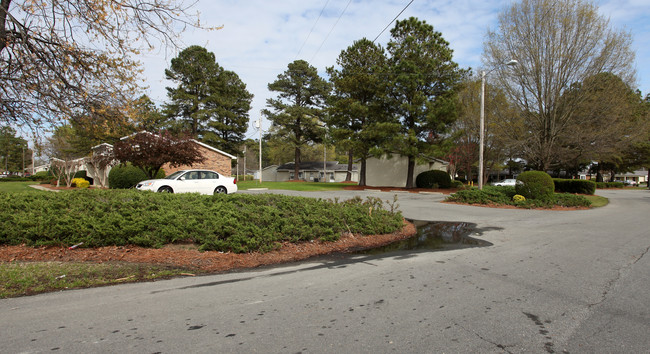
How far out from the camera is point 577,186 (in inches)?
969

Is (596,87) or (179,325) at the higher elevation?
(596,87)

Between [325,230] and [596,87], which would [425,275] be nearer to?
[325,230]

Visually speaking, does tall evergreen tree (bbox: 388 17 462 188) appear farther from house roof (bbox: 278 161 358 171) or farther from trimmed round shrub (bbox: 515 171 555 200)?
house roof (bbox: 278 161 358 171)

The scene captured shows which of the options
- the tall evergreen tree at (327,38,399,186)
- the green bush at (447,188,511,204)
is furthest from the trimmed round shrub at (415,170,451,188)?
the green bush at (447,188,511,204)

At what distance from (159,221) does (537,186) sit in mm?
16763

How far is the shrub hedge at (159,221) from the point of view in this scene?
6117mm

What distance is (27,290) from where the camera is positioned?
4.33 metres

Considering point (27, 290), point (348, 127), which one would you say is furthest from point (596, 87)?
point (27, 290)

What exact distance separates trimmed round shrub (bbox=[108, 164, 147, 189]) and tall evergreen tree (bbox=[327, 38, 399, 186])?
50.9 feet

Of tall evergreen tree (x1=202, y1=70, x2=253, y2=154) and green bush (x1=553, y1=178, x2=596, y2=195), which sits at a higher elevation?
tall evergreen tree (x1=202, y1=70, x2=253, y2=154)

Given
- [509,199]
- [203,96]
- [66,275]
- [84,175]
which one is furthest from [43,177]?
[509,199]

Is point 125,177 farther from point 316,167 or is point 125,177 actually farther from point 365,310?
point 316,167

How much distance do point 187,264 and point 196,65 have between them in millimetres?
37455

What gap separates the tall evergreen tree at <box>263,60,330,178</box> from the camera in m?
43.6
